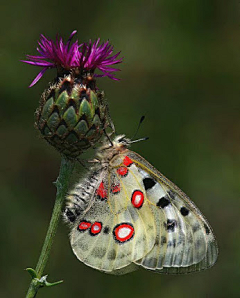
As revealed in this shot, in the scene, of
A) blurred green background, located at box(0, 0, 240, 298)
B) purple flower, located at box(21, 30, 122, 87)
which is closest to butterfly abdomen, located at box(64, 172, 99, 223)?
purple flower, located at box(21, 30, 122, 87)

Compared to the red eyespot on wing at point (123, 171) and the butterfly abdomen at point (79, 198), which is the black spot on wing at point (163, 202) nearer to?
the red eyespot on wing at point (123, 171)

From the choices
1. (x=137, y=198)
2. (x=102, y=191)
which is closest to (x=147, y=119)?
(x=137, y=198)

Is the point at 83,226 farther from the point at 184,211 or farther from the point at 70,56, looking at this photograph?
the point at 70,56

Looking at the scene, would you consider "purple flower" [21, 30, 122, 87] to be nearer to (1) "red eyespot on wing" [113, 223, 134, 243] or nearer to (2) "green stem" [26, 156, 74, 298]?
(2) "green stem" [26, 156, 74, 298]

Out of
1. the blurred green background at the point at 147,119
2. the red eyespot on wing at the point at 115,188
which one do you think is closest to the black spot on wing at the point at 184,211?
the red eyespot on wing at the point at 115,188

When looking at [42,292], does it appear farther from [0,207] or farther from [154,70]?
[154,70]

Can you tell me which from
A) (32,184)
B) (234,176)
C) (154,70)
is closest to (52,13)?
(154,70)
